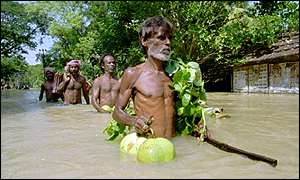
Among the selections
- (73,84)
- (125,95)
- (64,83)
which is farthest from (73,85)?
(125,95)

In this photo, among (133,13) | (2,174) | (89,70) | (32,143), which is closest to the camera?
(2,174)

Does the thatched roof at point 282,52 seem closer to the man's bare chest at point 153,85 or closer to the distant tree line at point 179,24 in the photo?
the distant tree line at point 179,24

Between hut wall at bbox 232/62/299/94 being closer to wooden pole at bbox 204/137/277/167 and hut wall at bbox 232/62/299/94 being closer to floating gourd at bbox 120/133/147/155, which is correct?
wooden pole at bbox 204/137/277/167

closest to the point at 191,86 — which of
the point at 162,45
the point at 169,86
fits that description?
the point at 169,86

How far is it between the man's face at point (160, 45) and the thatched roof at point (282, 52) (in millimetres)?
11428

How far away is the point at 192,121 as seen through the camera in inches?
171

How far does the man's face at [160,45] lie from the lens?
12.9 ft

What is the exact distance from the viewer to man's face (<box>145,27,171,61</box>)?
394 centimetres

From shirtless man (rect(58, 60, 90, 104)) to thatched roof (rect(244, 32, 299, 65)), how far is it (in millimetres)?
7738

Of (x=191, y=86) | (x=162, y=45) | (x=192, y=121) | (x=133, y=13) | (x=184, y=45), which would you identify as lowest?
(x=192, y=121)

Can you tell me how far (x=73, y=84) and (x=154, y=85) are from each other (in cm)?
647

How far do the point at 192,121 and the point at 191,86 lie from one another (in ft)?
1.31

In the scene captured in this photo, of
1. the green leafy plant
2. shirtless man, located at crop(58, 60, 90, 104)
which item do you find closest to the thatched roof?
shirtless man, located at crop(58, 60, 90, 104)

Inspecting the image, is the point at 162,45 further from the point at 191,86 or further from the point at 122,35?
the point at 122,35
